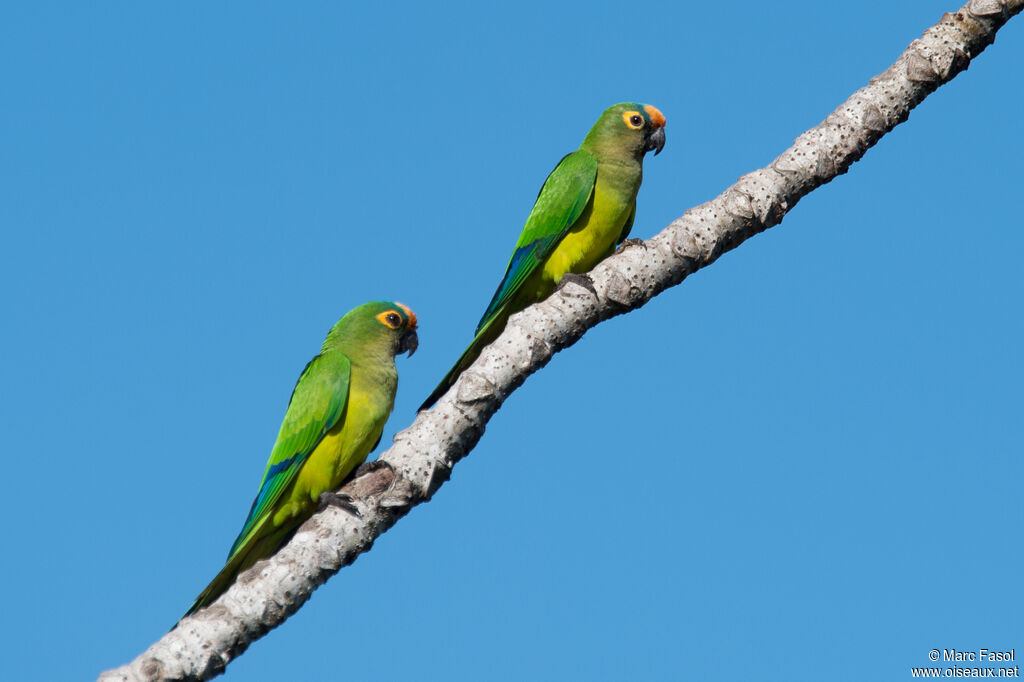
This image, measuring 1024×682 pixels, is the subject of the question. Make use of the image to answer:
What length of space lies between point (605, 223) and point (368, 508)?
3.70 meters

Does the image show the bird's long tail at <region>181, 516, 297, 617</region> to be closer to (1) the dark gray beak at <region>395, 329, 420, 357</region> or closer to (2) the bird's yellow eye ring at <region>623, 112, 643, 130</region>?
(1) the dark gray beak at <region>395, 329, 420, 357</region>

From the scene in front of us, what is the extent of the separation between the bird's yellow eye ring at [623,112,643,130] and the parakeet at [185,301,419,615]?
3008 mm

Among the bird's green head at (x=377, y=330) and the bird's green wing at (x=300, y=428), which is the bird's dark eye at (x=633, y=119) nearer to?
the bird's green head at (x=377, y=330)

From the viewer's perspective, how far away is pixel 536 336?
502 centimetres

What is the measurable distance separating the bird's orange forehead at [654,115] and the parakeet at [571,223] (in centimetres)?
23

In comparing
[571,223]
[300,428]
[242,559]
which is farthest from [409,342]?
[242,559]

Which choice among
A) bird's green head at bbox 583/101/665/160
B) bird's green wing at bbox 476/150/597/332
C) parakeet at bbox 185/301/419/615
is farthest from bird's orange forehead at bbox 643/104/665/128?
parakeet at bbox 185/301/419/615

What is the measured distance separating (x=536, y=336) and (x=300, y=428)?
2460 mm

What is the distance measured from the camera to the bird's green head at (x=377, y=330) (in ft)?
23.7

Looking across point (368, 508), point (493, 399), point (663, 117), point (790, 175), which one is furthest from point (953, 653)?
point (663, 117)

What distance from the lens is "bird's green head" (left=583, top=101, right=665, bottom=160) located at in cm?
777

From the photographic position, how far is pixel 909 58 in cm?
552

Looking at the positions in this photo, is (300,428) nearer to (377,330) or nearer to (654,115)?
(377,330)

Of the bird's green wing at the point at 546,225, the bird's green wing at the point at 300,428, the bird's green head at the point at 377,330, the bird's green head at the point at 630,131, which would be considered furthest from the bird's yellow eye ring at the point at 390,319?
the bird's green head at the point at 630,131
